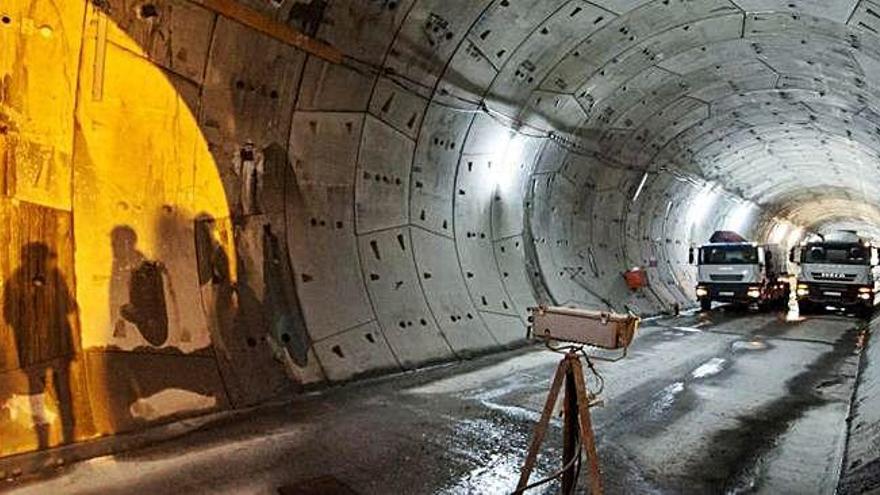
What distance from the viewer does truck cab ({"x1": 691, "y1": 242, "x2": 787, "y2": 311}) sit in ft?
64.0

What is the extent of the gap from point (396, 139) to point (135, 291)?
173 inches

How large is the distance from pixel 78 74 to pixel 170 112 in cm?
91

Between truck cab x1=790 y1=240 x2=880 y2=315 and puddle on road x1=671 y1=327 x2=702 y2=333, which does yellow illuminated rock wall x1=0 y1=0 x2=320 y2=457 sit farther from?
truck cab x1=790 y1=240 x2=880 y2=315

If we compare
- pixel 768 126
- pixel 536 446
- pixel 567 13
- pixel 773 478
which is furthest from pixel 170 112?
pixel 768 126

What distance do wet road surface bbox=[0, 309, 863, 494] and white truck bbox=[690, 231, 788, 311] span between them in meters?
10.7

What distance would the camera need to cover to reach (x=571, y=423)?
4.21 metres

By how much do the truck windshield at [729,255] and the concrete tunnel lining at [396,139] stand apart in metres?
5.01

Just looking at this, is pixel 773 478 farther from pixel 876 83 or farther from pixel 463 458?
pixel 876 83

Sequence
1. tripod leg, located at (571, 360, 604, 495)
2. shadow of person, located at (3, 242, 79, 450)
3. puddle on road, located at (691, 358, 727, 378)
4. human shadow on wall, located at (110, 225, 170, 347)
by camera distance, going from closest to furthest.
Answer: tripod leg, located at (571, 360, 604, 495)
shadow of person, located at (3, 242, 79, 450)
human shadow on wall, located at (110, 225, 170, 347)
puddle on road, located at (691, 358, 727, 378)

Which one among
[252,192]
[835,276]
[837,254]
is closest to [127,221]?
[252,192]

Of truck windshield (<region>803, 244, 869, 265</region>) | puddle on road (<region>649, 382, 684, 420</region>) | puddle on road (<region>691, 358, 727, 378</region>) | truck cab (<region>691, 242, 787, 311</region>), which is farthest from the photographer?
truck cab (<region>691, 242, 787, 311</region>)

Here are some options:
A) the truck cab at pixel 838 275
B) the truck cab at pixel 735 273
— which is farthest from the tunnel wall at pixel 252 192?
the truck cab at pixel 838 275

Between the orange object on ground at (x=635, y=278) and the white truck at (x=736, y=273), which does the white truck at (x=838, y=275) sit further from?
the orange object on ground at (x=635, y=278)

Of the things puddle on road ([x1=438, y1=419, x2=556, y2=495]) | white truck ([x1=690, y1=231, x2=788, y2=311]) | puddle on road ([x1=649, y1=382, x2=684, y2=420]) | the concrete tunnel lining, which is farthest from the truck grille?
puddle on road ([x1=438, y1=419, x2=556, y2=495])
